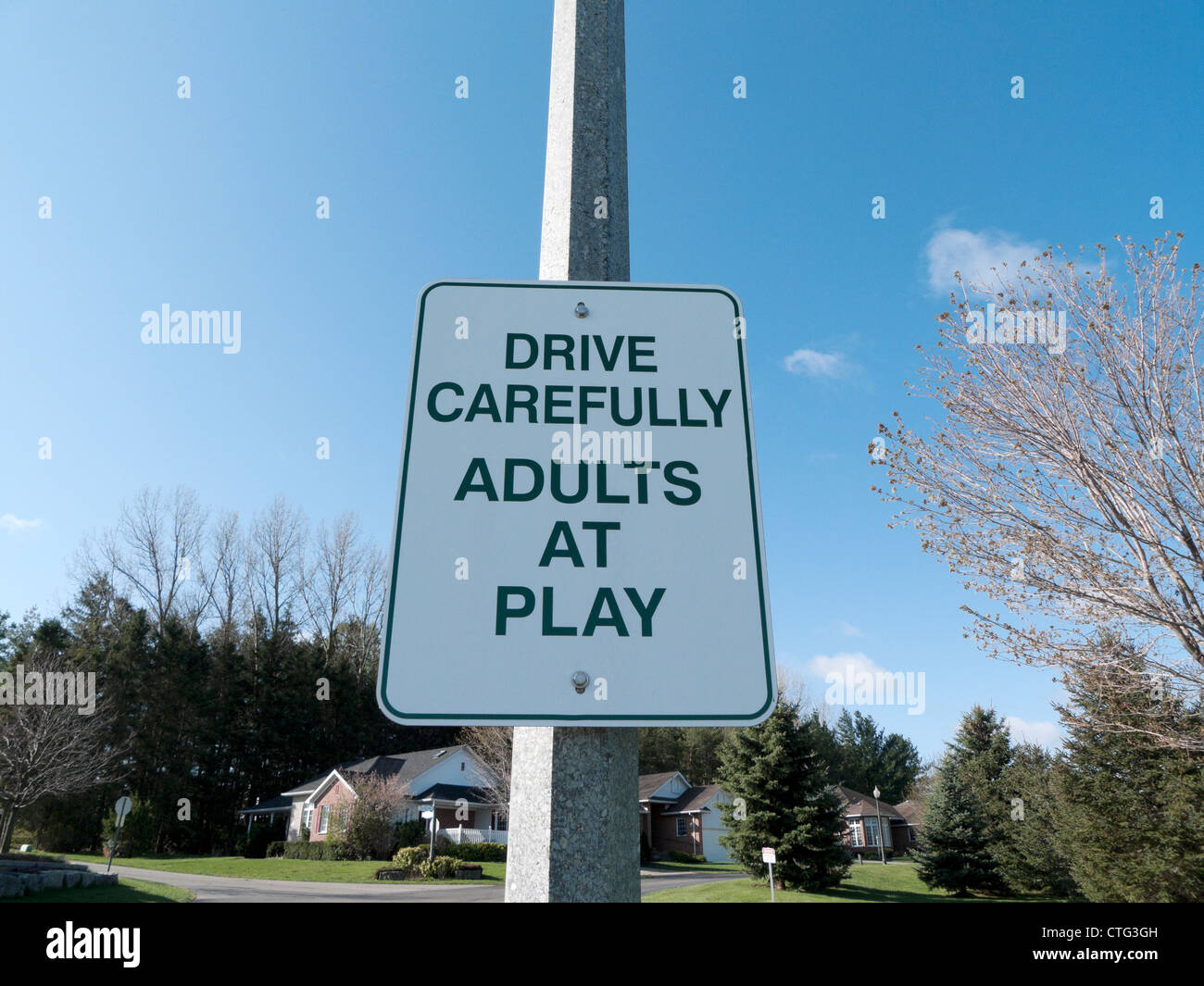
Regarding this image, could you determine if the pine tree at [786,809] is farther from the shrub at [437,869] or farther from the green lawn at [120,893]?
the green lawn at [120,893]

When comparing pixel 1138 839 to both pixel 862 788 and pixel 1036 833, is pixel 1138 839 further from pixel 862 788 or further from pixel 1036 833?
pixel 862 788

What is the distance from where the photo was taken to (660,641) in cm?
123

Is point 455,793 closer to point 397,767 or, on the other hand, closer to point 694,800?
point 397,767

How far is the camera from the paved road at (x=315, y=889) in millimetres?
19078

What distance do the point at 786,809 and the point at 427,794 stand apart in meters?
20.7

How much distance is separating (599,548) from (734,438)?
0.36 m

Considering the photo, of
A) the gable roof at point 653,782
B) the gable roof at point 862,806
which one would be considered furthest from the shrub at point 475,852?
the gable roof at point 862,806

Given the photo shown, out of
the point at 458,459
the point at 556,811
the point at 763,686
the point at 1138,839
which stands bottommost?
the point at 1138,839

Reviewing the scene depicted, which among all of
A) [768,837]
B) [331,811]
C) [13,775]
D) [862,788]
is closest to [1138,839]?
[768,837]

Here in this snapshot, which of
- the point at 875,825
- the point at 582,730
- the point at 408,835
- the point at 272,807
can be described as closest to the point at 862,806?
the point at 875,825

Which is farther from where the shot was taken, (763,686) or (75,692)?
(75,692)

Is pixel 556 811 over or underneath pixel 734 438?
underneath

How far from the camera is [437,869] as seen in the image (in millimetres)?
26547
